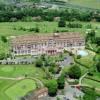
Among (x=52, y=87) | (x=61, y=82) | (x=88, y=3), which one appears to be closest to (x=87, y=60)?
(x=61, y=82)

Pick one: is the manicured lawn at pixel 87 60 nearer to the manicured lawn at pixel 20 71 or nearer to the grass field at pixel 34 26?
the manicured lawn at pixel 20 71

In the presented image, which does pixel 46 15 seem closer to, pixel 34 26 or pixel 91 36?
pixel 34 26

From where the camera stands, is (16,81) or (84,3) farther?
(84,3)

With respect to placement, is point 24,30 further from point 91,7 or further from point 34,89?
point 91,7

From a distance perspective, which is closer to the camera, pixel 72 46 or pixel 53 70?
pixel 53 70

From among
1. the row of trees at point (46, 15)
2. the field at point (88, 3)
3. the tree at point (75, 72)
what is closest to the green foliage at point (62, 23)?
the row of trees at point (46, 15)

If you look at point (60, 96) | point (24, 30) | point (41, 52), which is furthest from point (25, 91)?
point (24, 30)

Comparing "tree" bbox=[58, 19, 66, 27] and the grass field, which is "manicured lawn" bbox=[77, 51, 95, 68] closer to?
the grass field
